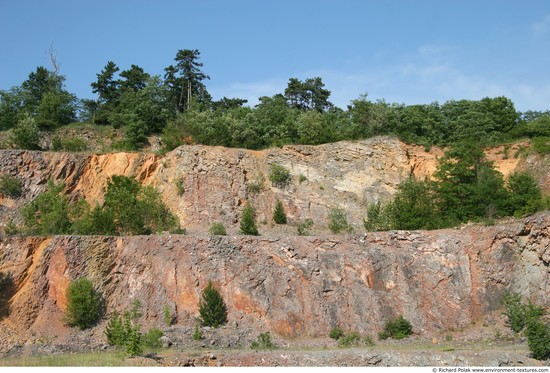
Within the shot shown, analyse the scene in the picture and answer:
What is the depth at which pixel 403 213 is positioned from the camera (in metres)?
40.3

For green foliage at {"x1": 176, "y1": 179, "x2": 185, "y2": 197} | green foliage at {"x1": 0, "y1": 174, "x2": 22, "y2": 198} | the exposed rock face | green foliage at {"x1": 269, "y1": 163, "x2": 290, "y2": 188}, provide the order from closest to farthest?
green foliage at {"x1": 0, "y1": 174, "x2": 22, "y2": 198} → the exposed rock face → green foliage at {"x1": 176, "y1": 179, "x2": 185, "y2": 197} → green foliage at {"x1": 269, "y1": 163, "x2": 290, "y2": 188}

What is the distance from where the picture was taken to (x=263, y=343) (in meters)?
31.6

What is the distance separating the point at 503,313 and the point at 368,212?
11.6 metres

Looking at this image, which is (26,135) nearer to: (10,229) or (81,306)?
(10,229)

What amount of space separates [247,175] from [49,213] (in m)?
13.9

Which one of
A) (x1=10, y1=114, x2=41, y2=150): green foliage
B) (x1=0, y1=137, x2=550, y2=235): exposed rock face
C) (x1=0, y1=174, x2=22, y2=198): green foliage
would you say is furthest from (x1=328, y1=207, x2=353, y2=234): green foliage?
(x1=10, y1=114, x2=41, y2=150): green foliage

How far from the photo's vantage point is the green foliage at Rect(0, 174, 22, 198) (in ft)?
142

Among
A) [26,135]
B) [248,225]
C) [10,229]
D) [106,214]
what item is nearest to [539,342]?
[248,225]

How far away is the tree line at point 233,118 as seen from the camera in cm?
5034

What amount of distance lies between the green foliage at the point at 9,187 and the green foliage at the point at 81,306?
12.5 metres

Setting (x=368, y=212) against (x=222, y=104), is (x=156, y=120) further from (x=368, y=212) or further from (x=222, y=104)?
(x=368, y=212)

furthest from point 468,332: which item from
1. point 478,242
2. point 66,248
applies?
point 66,248

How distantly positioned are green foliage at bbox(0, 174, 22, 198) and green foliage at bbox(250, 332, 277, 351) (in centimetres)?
2130

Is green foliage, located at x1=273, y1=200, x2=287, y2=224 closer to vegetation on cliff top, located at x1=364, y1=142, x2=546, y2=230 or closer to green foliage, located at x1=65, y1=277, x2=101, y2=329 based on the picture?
vegetation on cliff top, located at x1=364, y1=142, x2=546, y2=230
